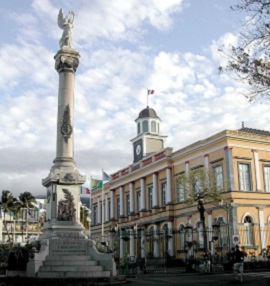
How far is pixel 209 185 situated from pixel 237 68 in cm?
2703

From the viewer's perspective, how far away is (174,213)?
155 ft

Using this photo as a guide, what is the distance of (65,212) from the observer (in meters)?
20.5

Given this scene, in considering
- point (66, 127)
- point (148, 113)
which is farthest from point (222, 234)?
point (148, 113)

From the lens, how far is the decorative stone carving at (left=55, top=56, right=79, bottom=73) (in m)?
22.7

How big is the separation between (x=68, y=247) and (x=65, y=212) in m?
1.63

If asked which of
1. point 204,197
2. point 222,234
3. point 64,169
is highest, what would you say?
point 204,197

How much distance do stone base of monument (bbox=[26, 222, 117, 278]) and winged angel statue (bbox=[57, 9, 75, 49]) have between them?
9373mm

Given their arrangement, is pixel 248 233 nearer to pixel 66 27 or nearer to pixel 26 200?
pixel 66 27

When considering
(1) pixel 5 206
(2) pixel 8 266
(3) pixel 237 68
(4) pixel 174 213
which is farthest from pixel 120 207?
(3) pixel 237 68

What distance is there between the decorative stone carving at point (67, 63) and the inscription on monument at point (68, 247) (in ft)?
28.2

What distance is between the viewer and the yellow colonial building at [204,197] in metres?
38.6

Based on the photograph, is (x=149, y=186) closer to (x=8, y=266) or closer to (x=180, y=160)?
(x=180, y=160)

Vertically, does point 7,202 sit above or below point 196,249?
above

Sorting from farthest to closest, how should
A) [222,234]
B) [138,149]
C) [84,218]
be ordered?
1. [84,218]
2. [138,149]
3. [222,234]
